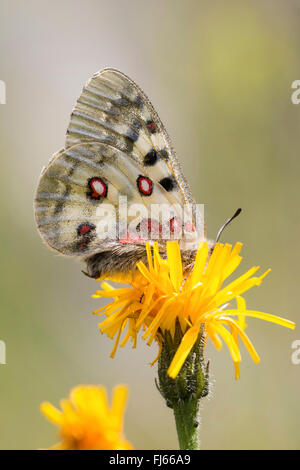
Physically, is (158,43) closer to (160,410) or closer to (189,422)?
(160,410)

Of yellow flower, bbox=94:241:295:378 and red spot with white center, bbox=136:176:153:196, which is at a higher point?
red spot with white center, bbox=136:176:153:196

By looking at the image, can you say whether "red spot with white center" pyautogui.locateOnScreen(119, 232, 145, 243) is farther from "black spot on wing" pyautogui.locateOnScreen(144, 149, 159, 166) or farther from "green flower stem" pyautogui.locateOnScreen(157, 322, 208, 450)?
"green flower stem" pyautogui.locateOnScreen(157, 322, 208, 450)
